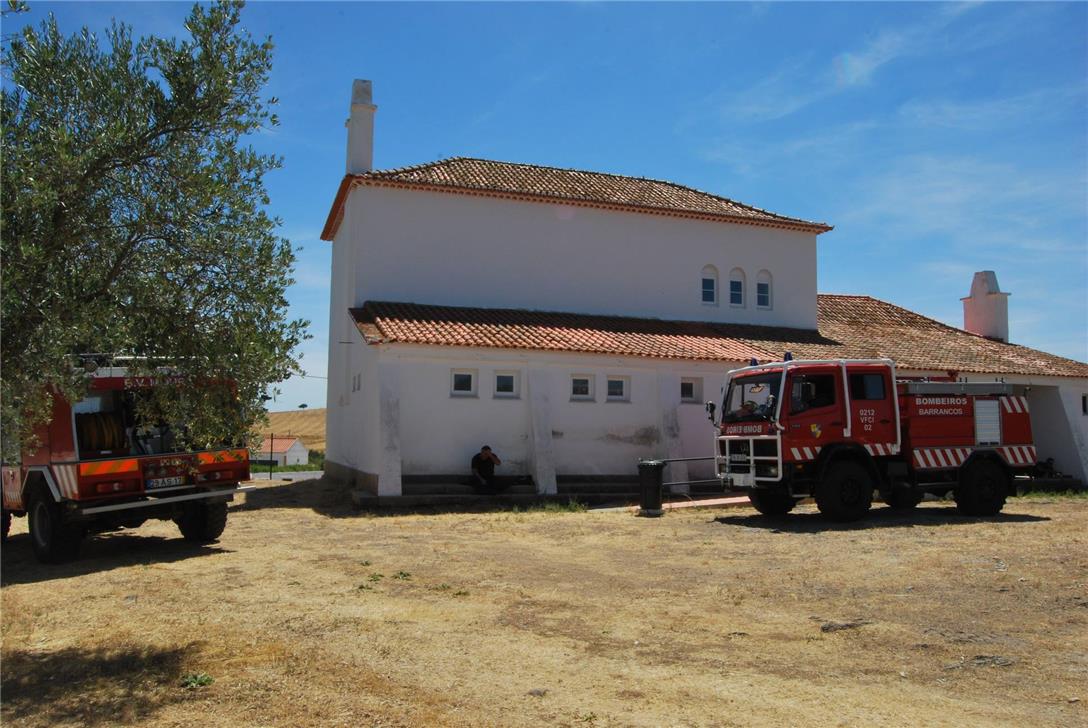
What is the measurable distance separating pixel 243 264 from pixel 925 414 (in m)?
13.2

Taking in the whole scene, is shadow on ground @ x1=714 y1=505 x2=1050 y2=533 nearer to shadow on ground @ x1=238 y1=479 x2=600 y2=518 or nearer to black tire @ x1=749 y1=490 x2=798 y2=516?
black tire @ x1=749 y1=490 x2=798 y2=516

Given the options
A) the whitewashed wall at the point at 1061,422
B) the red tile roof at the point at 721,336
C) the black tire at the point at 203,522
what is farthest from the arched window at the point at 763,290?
the black tire at the point at 203,522

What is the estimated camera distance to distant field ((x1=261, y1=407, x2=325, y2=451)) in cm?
8888

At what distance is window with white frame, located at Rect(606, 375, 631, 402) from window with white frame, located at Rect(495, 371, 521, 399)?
96.1 inches

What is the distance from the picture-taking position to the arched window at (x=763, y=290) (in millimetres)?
28094

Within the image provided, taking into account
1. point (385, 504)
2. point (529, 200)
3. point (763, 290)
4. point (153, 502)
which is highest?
point (529, 200)

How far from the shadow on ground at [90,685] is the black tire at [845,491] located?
11213mm

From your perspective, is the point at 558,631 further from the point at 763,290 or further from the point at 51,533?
the point at 763,290

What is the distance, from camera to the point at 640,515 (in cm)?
1788

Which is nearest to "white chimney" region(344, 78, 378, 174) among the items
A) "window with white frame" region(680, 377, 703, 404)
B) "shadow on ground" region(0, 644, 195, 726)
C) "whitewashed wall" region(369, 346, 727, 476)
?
"whitewashed wall" region(369, 346, 727, 476)

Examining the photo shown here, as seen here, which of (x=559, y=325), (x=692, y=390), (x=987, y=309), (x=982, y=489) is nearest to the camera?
(x=982, y=489)

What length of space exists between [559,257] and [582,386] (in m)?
4.92

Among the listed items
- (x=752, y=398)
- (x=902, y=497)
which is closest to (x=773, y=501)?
(x=752, y=398)

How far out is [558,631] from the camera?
8.54 m
